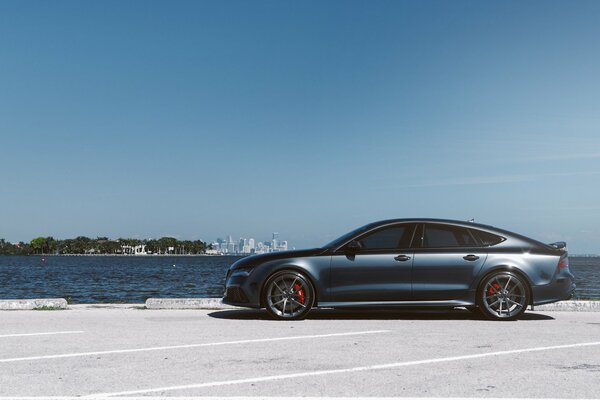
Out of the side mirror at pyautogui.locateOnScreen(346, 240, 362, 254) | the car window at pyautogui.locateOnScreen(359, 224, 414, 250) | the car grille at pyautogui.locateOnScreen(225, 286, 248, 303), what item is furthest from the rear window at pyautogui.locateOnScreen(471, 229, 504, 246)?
the car grille at pyautogui.locateOnScreen(225, 286, 248, 303)

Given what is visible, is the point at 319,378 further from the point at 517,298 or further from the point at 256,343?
the point at 517,298

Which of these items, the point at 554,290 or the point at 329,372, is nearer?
the point at 329,372

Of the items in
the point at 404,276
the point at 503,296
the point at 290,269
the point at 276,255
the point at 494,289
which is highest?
the point at 276,255

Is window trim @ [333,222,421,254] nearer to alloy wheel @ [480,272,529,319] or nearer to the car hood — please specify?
the car hood

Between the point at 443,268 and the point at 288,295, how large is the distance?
7.61ft

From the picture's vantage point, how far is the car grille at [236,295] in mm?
10156

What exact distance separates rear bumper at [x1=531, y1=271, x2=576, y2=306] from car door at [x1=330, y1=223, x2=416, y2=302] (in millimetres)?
1913

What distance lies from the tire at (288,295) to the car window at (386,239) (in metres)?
1.09

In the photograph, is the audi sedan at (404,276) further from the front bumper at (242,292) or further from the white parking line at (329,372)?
the white parking line at (329,372)

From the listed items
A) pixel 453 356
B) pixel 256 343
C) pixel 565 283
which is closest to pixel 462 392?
pixel 453 356

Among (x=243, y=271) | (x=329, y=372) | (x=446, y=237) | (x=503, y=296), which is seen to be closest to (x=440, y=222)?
(x=446, y=237)

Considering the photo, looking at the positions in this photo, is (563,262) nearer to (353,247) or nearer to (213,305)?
(353,247)

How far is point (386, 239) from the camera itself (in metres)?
10.2

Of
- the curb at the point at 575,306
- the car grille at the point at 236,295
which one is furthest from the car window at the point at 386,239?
the curb at the point at 575,306
